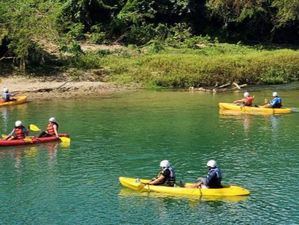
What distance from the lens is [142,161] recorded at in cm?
2759

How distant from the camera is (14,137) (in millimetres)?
30547

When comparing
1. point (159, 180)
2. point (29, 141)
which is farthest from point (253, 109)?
point (159, 180)

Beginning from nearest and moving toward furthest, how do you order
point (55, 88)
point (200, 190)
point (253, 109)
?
point (200, 190) < point (253, 109) < point (55, 88)

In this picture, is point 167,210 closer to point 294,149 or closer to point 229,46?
point 294,149

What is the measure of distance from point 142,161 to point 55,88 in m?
21.6

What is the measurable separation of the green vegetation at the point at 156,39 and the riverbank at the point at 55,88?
4.19 feet

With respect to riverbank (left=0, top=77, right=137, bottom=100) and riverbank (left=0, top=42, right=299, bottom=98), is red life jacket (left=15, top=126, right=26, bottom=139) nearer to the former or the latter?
riverbank (left=0, top=77, right=137, bottom=100)

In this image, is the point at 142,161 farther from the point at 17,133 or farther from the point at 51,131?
the point at 17,133

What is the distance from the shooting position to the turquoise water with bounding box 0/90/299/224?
20.9 m

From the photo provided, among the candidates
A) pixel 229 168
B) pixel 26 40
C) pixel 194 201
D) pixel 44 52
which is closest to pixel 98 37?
pixel 44 52

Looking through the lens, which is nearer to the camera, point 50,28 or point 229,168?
point 229,168

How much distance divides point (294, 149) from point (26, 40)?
25369mm

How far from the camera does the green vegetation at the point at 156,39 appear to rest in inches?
1981

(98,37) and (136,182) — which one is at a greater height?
(98,37)
